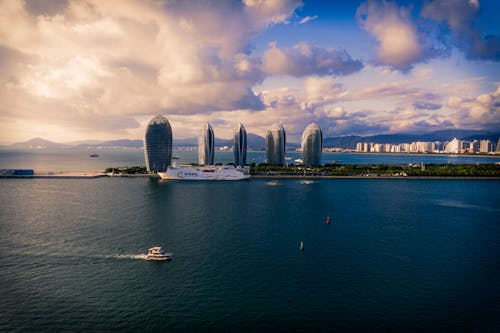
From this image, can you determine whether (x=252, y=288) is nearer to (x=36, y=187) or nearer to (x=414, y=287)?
(x=414, y=287)

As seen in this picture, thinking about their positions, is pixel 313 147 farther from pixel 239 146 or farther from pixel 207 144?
pixel 207 144

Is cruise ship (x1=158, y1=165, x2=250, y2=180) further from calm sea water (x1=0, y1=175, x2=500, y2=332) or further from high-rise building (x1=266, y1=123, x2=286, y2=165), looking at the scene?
calm sea water (x1=0, y1=175, x2=500, y2=332)

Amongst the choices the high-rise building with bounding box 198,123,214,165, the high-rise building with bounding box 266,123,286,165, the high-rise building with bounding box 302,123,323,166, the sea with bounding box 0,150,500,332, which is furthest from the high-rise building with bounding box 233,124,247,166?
the sea with bounding box 0,150,500,332

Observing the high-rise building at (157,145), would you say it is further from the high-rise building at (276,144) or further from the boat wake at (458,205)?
the boat wake at (458,205)

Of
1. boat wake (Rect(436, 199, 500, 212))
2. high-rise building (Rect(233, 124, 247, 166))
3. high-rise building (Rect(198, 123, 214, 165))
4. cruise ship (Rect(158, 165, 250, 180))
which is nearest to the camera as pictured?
boat wake (Rect(436, 199, 500, 212))

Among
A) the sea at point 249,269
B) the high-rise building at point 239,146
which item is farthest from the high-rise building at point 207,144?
the sea at point 249,269
